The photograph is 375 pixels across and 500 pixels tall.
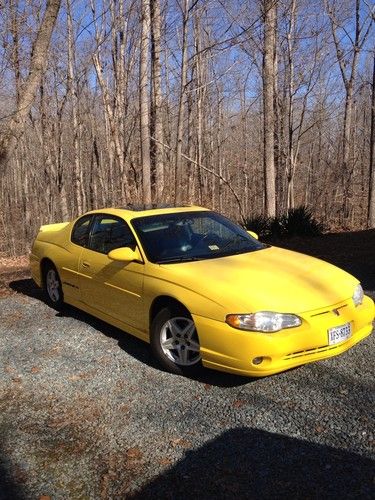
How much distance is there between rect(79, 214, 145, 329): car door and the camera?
476 centimetres

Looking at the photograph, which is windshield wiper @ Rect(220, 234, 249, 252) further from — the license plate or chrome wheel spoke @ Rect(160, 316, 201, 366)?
the license plate

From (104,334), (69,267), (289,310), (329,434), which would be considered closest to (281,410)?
(329,434)

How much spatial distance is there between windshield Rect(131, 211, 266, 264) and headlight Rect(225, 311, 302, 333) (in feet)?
3.71

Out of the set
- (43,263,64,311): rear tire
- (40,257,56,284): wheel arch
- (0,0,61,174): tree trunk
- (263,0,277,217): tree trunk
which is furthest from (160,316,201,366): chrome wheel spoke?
(263,0,277,217): tree trunk

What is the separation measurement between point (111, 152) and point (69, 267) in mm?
18093

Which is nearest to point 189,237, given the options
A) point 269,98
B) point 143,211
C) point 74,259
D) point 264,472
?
point 143,211

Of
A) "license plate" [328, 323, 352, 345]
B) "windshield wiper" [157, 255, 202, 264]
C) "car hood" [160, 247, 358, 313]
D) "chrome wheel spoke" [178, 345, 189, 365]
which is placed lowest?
"chrome wheel spoke" [178, 345, 189, 365]

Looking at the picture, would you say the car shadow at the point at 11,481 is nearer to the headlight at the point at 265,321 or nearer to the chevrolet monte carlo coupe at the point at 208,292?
the chevrolet monte carlo coupe at the point at 208,292

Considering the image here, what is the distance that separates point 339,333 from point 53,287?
4039 millimetres

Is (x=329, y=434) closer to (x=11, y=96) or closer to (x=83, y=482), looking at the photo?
(x=83, y=482)

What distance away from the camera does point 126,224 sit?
17.4ft

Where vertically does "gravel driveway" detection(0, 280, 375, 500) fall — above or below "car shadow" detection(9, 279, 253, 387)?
above

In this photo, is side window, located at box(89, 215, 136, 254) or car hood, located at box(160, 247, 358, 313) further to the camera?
side window, located at box(89, 215, 136, 254)

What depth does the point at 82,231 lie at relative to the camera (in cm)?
604
